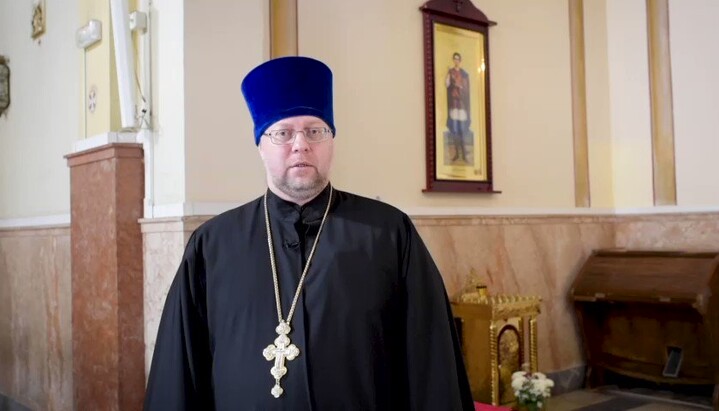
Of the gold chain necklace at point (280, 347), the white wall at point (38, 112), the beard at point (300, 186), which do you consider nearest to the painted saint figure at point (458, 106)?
the white wall at point (38, 112)

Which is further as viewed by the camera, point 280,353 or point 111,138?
point 111,138

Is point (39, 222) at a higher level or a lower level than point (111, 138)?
lower

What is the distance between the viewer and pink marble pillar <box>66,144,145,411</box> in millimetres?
4242

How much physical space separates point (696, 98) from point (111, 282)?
4.88m

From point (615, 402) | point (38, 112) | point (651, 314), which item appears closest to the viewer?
point (615, 402)

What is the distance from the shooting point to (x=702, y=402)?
5.62 meters

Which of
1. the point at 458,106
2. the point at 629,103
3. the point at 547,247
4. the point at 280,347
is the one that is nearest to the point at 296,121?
the point at 280,347

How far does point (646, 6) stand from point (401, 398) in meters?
5.41

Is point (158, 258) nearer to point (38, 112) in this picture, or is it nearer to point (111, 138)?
point (111, 138)

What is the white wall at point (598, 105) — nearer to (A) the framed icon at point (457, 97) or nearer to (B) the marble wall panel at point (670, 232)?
(B) the marble wall panel at point (670, 232)

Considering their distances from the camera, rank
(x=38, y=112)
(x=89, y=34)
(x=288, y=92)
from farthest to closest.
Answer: (x=38, y=112) < (x=89, y=34) < (x=288, y=92)

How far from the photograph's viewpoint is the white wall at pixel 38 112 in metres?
5.52

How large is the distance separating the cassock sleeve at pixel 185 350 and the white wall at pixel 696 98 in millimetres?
5045

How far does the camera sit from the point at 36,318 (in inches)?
233
